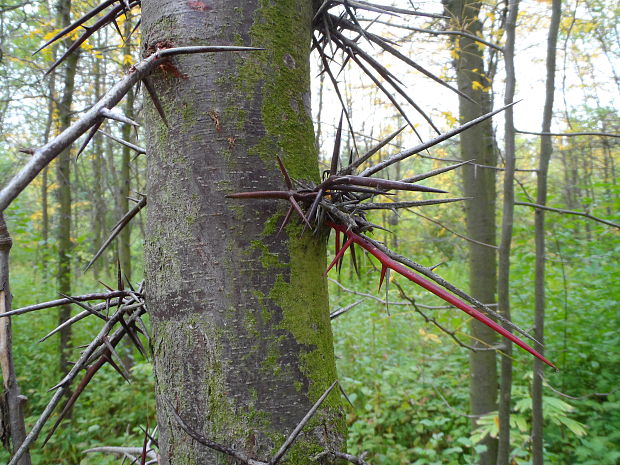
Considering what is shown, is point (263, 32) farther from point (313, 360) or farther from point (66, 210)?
point (66, 210)

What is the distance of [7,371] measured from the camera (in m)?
0.64

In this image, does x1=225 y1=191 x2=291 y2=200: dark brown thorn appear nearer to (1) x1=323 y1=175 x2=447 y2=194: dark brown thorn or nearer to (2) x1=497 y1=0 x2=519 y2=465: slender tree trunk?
(1) x1=323 y1=175 x2=447 y2=194: dark brown thorn

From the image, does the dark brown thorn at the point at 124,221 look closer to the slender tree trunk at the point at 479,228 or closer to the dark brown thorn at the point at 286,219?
the dark brown thorn at the point at 286,219

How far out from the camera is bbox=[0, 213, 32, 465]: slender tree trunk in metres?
0.62

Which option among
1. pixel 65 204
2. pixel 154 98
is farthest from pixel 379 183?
pixel 65 204

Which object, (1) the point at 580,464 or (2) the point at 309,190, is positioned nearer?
(2) the point at 309,190

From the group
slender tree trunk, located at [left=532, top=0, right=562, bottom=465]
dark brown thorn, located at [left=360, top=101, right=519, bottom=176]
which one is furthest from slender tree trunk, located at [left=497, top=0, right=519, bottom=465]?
dark brown thorn, located at [left=360, top=101, right=519, bottom=176]

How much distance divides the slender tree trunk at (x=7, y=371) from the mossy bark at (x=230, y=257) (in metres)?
0.22

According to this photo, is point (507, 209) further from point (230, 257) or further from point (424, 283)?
point (230, 257)

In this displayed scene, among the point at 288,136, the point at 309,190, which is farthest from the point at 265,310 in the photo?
the point at 288,136

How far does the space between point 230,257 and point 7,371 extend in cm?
40

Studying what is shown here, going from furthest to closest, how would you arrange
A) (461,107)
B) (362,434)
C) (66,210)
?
1. (66,210)
2. (362,434)
3. (461,107)

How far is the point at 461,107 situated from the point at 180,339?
4034mm

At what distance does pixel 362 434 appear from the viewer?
15.4 ft
